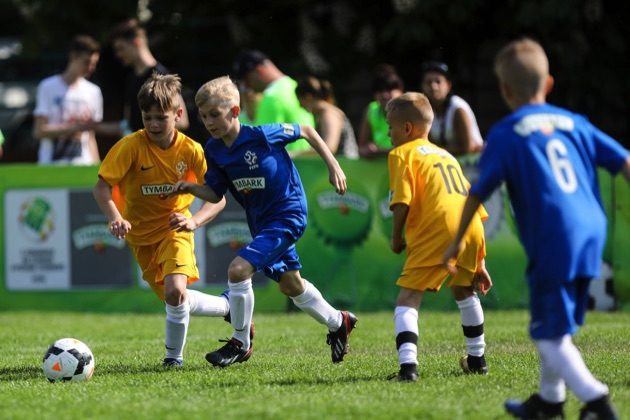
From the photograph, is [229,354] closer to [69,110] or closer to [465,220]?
[465,220]

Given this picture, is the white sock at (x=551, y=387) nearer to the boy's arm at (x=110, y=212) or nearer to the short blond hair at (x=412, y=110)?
the short blond hair at (x=412, y=110)

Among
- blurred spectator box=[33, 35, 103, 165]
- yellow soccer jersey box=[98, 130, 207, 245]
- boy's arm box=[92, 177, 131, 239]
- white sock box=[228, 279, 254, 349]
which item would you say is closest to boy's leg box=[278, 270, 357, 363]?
white sock box=[228, 279, 254, 349]

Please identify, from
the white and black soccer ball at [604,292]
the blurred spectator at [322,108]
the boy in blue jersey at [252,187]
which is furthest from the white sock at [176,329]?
the white and black soccer ball at [604,292]

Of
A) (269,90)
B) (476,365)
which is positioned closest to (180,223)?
(476,365)

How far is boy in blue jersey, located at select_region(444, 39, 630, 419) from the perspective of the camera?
5.29 metres

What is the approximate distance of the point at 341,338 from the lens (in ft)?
26.1

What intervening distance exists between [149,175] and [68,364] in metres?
1.39

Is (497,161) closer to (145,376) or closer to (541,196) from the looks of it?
(541,196)

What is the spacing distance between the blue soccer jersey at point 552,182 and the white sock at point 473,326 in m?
1.74

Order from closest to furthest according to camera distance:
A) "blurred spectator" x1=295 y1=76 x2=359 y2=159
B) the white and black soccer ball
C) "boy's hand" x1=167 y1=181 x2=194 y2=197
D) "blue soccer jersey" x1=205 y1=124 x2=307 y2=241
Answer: "boy's hand" x1=167 y1=181 x2=194 y2=197 → "blue soccer jersey" x1=205 y1=124 x2=307 y2=241 → "blurred spectator" x1=295 y1=76 x2=359 y2=159 → the white and black soccer ball

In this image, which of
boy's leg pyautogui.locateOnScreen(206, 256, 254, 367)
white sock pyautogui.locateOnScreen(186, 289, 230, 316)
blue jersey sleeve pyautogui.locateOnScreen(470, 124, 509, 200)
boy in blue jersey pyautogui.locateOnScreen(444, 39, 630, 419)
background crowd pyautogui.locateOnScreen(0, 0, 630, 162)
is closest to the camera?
boy in blue jersey pyautogui.locateOnScreen(444, 39, 630, 419)

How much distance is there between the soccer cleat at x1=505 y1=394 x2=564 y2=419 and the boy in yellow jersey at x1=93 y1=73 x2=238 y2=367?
107 inches

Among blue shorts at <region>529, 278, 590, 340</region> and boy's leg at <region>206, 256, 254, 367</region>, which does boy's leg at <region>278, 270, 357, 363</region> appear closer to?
boy's leg at <region>206, 256, 254, 367</region>

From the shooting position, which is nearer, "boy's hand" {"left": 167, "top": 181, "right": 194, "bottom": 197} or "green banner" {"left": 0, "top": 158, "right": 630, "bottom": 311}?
"boy's hand" {"left": 167, "top": 181, "right": 194, "bottom": 197}
